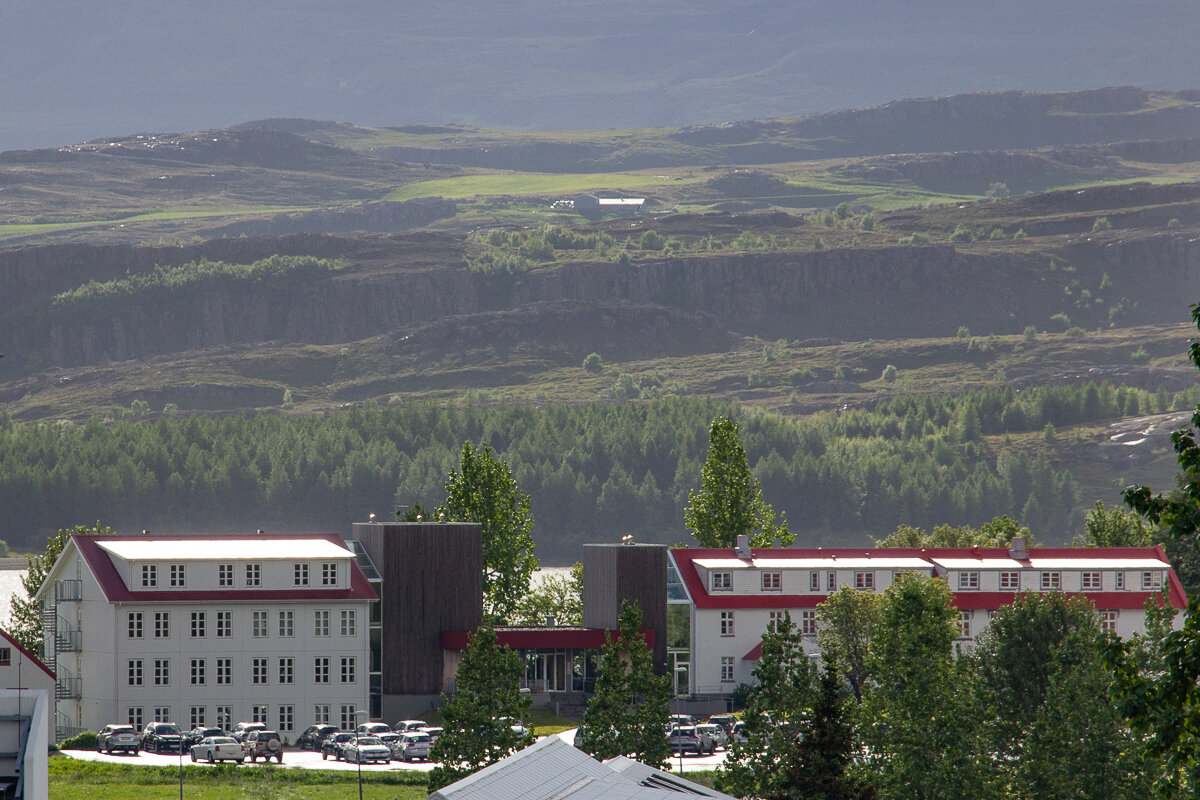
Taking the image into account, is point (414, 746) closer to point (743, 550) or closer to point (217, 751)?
point (217, 751)

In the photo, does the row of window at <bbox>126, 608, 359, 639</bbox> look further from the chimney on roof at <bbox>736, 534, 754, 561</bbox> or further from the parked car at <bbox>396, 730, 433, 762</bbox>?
the chimney on roof at <bbox>736, 534, 754, 561</bbox>

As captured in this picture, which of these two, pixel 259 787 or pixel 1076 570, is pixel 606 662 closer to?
A: pixel 259 787

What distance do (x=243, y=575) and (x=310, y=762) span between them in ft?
54.2

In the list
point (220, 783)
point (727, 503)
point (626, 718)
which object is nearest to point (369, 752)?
point (220, 783)

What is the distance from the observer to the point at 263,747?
276ft

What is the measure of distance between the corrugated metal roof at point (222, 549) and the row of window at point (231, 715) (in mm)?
7813

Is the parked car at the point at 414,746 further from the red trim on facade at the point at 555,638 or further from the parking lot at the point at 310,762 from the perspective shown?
the red trim on facade at the point at 555,638

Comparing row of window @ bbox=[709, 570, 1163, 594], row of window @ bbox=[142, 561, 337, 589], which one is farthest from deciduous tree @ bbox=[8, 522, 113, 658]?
row of window @ bbox=[709, 570, 1163, 594]

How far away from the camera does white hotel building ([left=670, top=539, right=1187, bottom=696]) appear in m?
108

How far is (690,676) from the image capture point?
10725cm

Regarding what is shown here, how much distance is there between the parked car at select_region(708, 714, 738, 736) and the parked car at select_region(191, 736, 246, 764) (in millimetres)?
24865

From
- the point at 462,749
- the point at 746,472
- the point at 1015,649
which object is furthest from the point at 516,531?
the point at 462,749

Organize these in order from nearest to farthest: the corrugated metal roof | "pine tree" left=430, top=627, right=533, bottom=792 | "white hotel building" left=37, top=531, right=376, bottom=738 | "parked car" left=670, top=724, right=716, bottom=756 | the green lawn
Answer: "pine tree" left=430, top=627, right=533, bottom=792 → the green lawn → "parked car" left=670, top=724, right=716, bottom=756 → "white hotel building" left=37, top=531, right=376, bottom=738 → the corrugated metal roof

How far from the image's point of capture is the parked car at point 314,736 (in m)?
90.4
